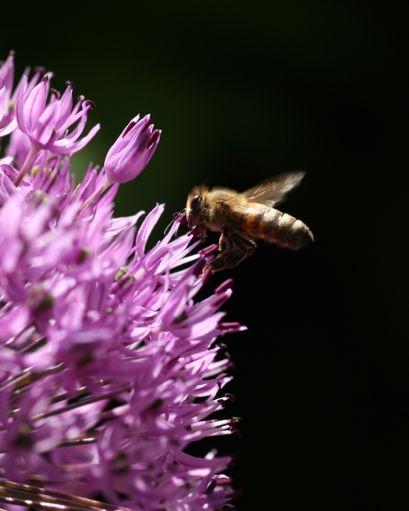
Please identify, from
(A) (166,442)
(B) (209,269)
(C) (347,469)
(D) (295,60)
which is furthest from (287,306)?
(A) (166,442)

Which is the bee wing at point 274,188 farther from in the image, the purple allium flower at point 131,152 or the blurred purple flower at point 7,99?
the blurred purple flower at point 7,99

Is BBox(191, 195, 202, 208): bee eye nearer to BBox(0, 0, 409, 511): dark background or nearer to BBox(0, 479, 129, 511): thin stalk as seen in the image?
BBox(0, 479, 129, 511): thin stalk

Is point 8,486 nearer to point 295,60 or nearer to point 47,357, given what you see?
point 47,357

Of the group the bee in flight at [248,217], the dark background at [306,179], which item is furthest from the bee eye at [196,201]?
the dark background at [306,179]

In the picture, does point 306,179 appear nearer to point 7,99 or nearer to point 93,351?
point 7,99

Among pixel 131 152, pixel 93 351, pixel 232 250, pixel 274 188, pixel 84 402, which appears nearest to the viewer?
pixel 93 351

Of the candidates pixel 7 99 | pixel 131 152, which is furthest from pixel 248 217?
pixel 7 99
